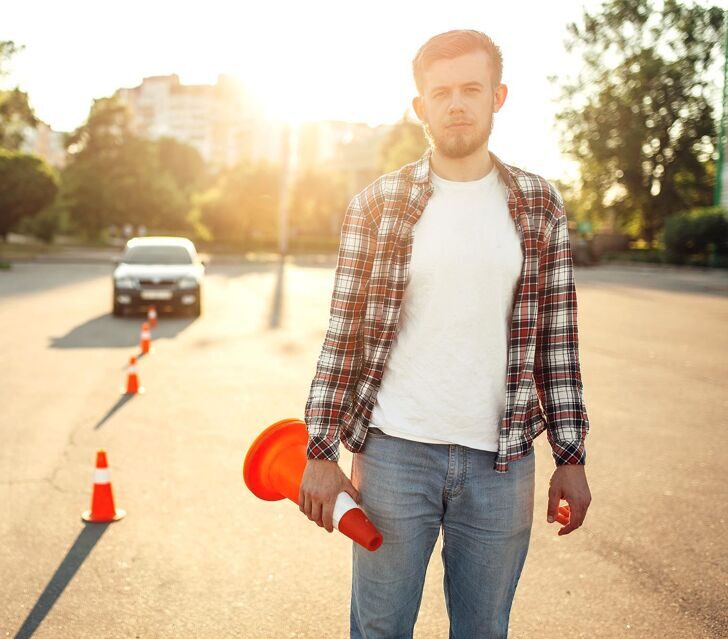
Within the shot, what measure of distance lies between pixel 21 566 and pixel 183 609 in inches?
39.5

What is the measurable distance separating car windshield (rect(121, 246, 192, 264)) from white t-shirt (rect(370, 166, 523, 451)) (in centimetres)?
1594

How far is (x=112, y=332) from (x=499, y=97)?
1267 cm

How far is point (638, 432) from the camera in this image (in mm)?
7375

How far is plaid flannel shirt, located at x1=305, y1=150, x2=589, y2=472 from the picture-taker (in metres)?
2.22

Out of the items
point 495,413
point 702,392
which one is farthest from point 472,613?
point 702,392

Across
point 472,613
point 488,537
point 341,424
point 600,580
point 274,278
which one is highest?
point 341,424

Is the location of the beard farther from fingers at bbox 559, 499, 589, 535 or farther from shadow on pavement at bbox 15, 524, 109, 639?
shadow on pavement at bbox 15, 524, 109, 639

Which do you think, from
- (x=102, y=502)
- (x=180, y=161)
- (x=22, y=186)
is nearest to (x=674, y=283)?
(x=22, y=186)

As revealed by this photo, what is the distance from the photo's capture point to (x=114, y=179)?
62.3 meters

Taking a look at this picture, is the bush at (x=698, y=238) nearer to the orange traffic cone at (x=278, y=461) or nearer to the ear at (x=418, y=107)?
the ear at (x=418, y=107)

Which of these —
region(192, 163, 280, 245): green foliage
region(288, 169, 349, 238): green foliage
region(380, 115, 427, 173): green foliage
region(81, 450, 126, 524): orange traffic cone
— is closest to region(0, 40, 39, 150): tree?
region(192, 163, 280, 245): green foliage

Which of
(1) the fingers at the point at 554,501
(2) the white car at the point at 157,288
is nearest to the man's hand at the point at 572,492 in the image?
(1) the fingers at the point at 554,501

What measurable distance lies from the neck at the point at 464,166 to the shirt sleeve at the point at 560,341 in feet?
0.76

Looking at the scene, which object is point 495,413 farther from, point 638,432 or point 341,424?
point 638,432
